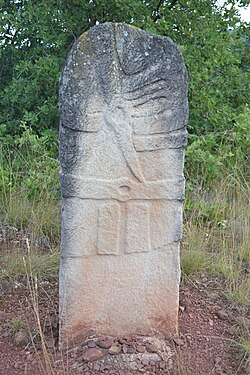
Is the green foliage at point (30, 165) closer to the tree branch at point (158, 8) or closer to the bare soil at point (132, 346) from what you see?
the bare soil at point (132, 346)

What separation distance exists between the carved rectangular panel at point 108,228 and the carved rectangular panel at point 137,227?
0.19 ft

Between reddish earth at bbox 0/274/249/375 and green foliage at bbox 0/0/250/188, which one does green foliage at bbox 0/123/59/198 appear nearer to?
green foliage at bbox 0/0/250/188

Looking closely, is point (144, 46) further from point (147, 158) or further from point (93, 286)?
point (93, 286)

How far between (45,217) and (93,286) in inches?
62.6

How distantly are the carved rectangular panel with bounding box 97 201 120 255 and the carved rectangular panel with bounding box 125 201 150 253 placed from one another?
6 cm

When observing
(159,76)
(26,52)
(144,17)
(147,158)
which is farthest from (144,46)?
(26,52)

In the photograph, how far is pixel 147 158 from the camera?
8.97 ft

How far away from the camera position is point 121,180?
271cm

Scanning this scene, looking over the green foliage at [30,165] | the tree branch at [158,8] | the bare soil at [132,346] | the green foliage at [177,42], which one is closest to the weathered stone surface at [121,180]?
the bare soil at [132,346]

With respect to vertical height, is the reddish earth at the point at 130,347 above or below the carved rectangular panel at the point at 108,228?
below

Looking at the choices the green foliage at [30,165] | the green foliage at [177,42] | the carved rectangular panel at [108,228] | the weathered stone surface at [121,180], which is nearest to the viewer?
the weathered stone surface at [121,180]

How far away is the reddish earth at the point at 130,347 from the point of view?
8.84 ft

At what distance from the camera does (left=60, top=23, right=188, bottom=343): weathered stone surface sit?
2.61 m

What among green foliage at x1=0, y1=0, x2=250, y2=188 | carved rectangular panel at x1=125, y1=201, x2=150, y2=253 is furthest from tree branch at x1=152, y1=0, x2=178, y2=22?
carved rectangular panel at x1=125, y1=201, x2=150, y2=253
